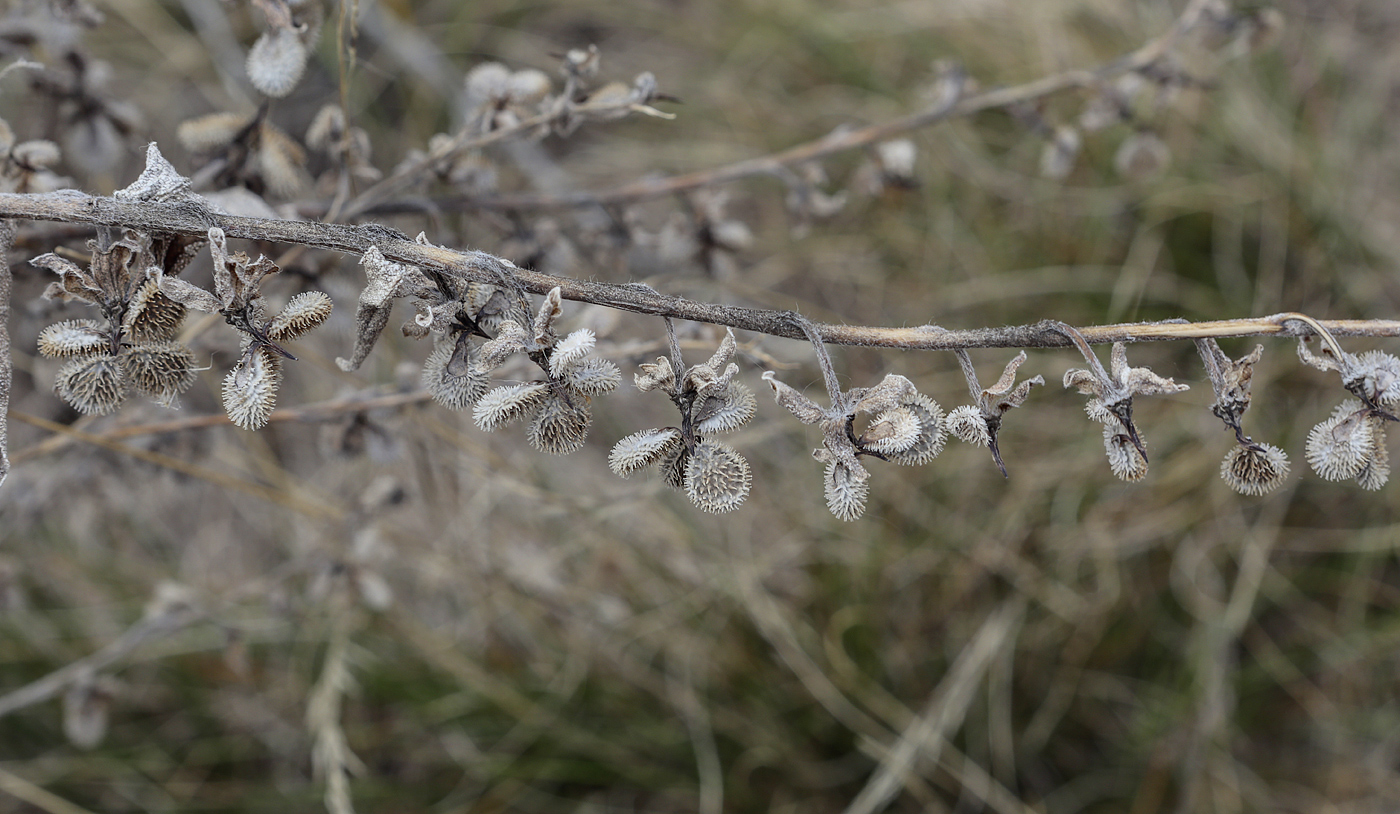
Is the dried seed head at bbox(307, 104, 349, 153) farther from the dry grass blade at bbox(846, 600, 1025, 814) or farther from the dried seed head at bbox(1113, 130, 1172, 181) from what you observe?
the dry grass blade at bbox(846, 600, 1025, 814)

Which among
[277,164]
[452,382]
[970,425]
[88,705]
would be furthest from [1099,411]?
[88,705]

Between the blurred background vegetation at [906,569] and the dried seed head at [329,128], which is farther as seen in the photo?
the blurred background vegetation at [906,569]

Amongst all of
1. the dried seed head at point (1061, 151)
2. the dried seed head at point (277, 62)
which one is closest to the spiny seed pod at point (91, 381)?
the dried seed head at point (277, 62)

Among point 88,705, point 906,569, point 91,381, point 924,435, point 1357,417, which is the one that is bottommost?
point 88,705

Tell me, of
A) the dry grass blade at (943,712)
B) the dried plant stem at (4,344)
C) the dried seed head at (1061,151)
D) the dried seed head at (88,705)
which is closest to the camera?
the dried plant stem at (4,344)

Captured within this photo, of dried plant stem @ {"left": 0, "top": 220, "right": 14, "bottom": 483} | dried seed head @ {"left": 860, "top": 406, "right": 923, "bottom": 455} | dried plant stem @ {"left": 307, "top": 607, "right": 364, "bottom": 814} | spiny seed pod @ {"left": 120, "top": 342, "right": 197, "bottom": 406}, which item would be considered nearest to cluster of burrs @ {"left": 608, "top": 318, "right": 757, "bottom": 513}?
dried seed head @ {"left": 860, "top": 406, "right": 923, "bottom": 455}

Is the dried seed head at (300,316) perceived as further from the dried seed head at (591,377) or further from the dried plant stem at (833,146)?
the dried plant stem at (833,146)

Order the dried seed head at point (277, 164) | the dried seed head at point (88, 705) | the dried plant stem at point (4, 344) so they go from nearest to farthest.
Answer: the dried plant stem at point (4, 344)
the dried seed head at point (277, 164)
the dried seed head at point (88, 705)

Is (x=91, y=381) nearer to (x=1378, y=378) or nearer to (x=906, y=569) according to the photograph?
(x=1378, y=378)
